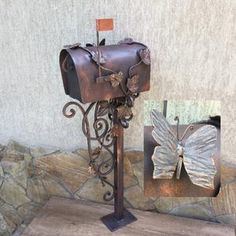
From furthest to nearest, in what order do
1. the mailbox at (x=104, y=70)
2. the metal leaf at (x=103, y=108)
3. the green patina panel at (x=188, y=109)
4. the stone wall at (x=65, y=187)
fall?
the stone wall at (x=65, y=187)
the green patina panel at (x=188, y=109)
the metal leaf at (x=103, y=108)
the mailbox at (x=104, y=70)

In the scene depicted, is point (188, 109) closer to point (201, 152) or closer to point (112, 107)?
point (201, 152)

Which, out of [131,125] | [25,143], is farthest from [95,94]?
[25,143]

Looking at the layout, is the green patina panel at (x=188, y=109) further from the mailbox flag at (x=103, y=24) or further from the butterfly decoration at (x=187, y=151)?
the mailbox flag at (x=103, y=24)

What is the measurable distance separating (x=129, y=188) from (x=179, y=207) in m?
0.21

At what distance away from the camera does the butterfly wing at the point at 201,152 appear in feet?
3.82

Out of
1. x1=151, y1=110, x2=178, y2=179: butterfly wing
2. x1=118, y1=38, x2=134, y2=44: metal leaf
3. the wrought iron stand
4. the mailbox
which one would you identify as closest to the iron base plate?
the wrought iron stand

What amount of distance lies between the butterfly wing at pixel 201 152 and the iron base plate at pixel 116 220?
0.29 m

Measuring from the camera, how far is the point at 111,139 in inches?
46.7

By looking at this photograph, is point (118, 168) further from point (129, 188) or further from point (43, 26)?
point (43, 26)

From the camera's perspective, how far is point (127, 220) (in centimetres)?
123

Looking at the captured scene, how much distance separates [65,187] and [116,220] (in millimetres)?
300

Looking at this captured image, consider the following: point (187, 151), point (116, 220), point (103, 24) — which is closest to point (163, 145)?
point (187, 151)

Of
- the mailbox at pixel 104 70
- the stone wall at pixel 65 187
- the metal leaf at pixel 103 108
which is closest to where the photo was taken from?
the mailbox at pixel 104 70

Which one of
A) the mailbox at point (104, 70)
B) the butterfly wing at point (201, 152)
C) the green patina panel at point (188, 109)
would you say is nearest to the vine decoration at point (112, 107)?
A: the mailbox at point (104, 70)
